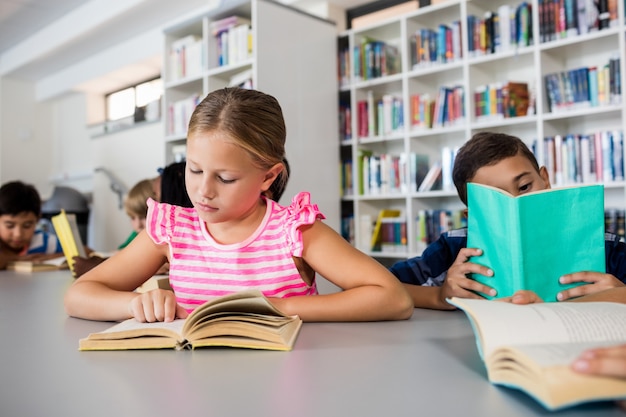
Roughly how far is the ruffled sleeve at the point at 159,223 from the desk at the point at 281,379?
26 centimetres

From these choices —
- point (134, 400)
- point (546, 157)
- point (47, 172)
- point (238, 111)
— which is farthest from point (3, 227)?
point (47, 172)

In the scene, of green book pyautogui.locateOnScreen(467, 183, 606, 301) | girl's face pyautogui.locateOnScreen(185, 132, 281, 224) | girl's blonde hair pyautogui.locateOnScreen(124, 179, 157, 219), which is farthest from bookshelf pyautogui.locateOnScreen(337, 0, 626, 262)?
girl's face pyautogui.locateOnScreen(185, 132, 281, 224)

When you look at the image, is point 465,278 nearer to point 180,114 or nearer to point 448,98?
point 448,98

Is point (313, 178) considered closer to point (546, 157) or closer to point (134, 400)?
point (546, 157)

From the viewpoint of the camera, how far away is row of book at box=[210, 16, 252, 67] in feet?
12.0

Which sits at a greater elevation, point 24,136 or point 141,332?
point 24,136

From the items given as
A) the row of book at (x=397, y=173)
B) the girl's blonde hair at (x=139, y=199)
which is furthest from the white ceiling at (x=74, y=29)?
the girl's blonde hair at (x=139, y=199)

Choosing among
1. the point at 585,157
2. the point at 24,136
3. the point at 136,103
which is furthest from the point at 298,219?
the point at 24,136

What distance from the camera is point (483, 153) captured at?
1308 millimetres

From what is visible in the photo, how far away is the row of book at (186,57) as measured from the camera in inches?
157

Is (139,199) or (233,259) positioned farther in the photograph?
(139,199)

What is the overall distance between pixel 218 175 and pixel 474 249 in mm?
468

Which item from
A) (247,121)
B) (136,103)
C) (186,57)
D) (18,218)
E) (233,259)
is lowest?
(233,259)

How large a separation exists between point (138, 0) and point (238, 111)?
4.12 meters
